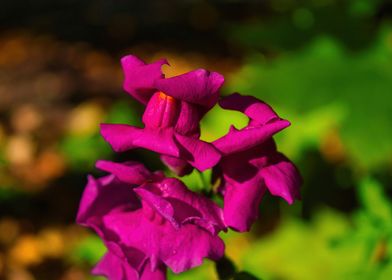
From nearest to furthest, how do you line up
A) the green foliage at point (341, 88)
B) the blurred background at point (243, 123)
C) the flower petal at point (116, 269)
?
the flower petal at point (116, 269)
the blurred background at point (243, 123)
the green foliage at point (341, 88)

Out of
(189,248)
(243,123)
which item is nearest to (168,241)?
(189,248)

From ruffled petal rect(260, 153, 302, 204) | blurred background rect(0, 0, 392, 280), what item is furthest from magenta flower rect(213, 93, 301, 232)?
blurred background rect(0, 0, 392, 280)

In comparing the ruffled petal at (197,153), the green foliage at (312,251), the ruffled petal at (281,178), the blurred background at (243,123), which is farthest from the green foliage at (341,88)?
the ruffled petal at (197,153)

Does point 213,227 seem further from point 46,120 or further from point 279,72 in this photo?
point 46,120

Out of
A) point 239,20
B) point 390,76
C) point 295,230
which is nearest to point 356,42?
point 390,76

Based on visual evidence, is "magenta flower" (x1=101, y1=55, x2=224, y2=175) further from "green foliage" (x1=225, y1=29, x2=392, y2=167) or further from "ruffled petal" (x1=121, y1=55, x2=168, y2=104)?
"green foliage" (x1=225, y1=29, x2=392, y2=167)

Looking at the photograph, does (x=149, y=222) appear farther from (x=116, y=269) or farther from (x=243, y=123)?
(x=243, y=123)

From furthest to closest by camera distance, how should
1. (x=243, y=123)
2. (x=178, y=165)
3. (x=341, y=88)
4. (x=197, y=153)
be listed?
(x=341, y=88) < (x=243, y=123) < (x=178, y=165) < (x=197, y=153)

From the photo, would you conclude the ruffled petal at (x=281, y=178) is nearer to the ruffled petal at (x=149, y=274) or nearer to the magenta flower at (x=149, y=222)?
the magenta flower at (x=149, y=222)
